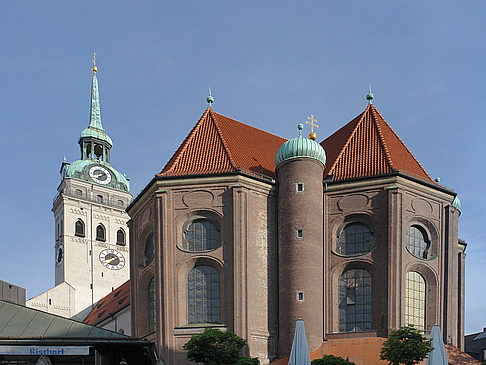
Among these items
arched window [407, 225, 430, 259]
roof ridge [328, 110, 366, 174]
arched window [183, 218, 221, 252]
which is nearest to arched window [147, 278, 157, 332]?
arched window [183, 218, 221, 252]

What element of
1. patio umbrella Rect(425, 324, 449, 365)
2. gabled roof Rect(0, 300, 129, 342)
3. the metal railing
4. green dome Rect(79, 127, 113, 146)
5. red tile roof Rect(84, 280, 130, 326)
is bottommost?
red tile roof Rect(84, 280, 130, 326)

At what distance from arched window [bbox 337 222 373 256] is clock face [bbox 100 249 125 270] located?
137 ft

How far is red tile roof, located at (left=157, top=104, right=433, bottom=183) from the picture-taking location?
38.7 meters

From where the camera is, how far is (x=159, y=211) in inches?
1484

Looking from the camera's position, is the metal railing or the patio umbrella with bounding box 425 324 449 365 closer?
the patio umbrella with bounding box 425 324 449 365

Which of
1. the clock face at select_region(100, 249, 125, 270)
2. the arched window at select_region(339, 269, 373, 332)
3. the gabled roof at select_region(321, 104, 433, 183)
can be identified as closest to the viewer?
the arched window at select_region(339, 269, 373, 332)

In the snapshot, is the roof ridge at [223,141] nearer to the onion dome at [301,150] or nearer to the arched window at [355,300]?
the onion dome at [301,150]

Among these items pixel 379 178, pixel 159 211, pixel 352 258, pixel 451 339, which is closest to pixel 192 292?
pixel 159 211

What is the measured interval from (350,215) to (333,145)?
6977 mm

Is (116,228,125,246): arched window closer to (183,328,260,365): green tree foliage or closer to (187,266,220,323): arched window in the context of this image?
(187,266,220,323): arched window

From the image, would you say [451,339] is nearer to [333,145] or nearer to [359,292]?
[359,292]

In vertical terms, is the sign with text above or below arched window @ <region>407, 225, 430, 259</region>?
below

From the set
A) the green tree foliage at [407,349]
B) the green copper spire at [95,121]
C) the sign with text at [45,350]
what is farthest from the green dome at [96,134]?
the green tree foliage at [407,349]

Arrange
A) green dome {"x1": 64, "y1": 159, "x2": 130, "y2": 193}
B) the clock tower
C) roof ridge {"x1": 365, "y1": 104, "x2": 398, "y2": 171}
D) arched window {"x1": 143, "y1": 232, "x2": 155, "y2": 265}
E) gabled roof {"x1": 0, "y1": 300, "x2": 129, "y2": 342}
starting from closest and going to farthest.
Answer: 1. gabled roof {"x1": 0, "y1": 300, "x2": 129, "y2": 342}
2. roof ridge {"x1": 365, "y1": 104, "x2": 398, "y2": 171}
3. arched window {"x1": 143, "y1": 232, "x2": 155, "y2": 265}
4. the clock tower
5. green dome {"x1": 64, "y1": 159, "x2": 130, "y2": 193}
